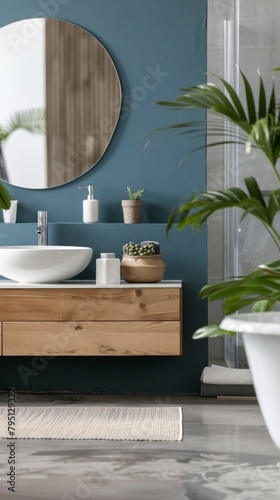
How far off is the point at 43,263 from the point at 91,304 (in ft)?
1.04

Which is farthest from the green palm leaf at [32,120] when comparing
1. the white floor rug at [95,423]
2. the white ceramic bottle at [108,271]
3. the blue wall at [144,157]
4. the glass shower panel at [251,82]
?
the white floor rug at [95,423]

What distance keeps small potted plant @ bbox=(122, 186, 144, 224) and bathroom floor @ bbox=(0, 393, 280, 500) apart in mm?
1198

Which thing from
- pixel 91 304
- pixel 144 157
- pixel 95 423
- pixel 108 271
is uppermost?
pixel 144 157

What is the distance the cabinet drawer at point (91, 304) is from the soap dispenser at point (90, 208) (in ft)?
1.80

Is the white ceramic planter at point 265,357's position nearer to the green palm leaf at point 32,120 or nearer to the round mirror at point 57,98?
the round mirror at point 57,98

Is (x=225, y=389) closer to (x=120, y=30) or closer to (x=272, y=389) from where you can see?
(x=272, y=389)

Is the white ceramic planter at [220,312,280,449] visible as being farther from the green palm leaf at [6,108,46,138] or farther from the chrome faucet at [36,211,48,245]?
the green palm leaf at [6,108,46,138]

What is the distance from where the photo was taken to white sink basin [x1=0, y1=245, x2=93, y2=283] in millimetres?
4383

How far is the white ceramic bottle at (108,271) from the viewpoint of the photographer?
4.54 m

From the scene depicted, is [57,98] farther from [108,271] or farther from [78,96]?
[108,271]

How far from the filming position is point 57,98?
4891 millimetres

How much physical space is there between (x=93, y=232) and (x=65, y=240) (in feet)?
0.53

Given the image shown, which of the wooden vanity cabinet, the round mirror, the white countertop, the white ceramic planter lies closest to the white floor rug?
the wooden vanity cabinet

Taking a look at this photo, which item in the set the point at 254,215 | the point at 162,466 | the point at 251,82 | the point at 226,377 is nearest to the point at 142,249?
the point at 226,377
